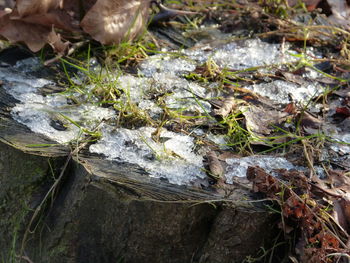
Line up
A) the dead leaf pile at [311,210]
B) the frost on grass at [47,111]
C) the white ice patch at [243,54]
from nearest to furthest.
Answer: the dead leaf pile at [311,210] → the frost on grass at [47,111] → the white ice patch at [243,54]

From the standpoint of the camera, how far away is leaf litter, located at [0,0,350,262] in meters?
1.77

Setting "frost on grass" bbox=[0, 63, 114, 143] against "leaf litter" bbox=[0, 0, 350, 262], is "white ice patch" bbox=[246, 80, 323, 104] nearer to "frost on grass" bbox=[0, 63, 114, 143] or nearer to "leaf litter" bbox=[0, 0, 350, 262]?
"leaf litter" bbox=[0, 0, 350, 262]

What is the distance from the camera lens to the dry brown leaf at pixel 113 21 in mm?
2422

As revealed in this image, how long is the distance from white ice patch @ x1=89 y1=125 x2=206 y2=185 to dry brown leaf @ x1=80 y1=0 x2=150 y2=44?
2.03ft

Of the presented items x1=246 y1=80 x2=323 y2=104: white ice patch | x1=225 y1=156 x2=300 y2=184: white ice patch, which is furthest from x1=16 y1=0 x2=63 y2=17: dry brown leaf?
x1=225 y1=156 x2=300 y2=184: white ice patch

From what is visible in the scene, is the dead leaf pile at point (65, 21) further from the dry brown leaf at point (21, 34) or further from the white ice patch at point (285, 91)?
the white ice patch at point (285, 91)

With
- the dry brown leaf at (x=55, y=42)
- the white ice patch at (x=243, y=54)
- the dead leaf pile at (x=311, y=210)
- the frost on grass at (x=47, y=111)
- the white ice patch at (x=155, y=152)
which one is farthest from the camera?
the white ice patch at (x=243, y=54)

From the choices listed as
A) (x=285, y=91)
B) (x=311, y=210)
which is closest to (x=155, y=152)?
(x=311, y=210)

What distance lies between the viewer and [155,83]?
2.31 m

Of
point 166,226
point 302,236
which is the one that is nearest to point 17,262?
point 166,226

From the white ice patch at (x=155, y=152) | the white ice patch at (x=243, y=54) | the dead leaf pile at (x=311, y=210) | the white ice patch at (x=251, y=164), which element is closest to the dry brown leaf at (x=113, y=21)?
the white ice patch at (x=243, y=54)

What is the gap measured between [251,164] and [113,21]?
1.00 m

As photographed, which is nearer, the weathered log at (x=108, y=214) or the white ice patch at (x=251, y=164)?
the weathered log at (x=108, y=214)

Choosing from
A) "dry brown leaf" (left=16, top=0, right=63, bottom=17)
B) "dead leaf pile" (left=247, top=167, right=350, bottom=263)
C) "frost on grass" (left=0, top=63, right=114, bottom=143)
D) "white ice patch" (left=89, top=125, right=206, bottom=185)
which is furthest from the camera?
"dry brown leaf" (left=16, top=0, right=63, bottom=17)
